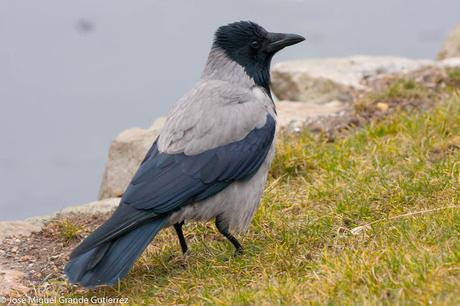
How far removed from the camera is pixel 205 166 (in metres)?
5.80

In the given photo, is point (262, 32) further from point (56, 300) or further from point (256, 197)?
point (56, 300)

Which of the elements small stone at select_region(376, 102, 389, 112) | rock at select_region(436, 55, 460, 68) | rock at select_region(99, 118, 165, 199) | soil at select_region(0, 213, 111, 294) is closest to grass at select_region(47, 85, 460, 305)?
soil at select_region(0, 213, 111, 294)

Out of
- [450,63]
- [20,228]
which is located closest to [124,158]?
[20,228]

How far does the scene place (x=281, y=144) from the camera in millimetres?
7820

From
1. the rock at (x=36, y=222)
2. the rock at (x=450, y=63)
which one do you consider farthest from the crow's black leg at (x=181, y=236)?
the rock at (x=450, y=63)

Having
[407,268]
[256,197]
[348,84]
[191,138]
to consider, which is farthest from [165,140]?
[348,84]

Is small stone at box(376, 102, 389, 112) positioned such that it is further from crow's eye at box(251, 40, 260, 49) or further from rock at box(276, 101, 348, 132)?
crow's eye at box(251, 40, 260, 49)

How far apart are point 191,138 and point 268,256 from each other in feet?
3.00

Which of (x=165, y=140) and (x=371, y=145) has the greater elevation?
(x=165, y=140)

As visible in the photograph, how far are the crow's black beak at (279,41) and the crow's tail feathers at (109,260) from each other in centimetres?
180

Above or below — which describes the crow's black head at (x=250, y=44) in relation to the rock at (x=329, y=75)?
above

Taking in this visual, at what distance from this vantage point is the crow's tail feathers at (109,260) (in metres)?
5.38

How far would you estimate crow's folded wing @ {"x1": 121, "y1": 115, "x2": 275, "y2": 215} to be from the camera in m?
5.60

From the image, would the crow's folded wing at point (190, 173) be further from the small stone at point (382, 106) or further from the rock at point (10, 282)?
the small stone at point (382, 106)
